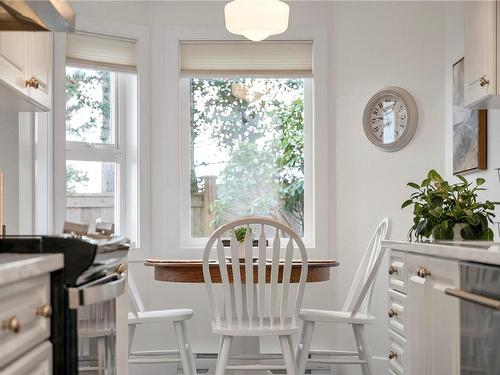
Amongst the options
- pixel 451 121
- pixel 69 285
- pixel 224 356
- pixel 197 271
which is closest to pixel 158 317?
pixel 197 271

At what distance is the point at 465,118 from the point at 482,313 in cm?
250

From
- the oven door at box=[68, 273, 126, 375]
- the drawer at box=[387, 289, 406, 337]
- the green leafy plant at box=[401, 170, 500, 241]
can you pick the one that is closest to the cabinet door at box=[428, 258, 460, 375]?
the drawer at box=[387, 289, 406, 337]

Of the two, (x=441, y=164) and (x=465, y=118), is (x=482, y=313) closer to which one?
(x=465, y=118)

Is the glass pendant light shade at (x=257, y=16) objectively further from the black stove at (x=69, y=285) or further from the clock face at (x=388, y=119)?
the black stove at (x=69, y=285)

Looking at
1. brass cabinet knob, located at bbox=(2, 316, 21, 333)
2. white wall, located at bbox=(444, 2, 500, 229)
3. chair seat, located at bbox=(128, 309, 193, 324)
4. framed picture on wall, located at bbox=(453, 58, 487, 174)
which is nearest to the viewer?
brass cabinet knob, located at bbox=(2, 316, 21, 333)

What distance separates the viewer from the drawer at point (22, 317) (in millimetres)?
1387

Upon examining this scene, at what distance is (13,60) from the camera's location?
253cm

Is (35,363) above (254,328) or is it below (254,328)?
above

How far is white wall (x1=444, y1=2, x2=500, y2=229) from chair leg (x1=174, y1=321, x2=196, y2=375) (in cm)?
163

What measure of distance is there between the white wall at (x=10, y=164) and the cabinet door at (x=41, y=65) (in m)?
0.39

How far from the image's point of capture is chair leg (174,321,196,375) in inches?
160

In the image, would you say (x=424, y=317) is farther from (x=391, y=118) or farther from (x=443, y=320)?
(x=391, y=118)

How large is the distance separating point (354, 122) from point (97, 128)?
62.3 inches

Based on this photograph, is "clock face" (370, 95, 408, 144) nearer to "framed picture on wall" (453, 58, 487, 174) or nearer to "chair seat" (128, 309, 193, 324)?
"framed picture on wall" (453, 58, 487, 174)
